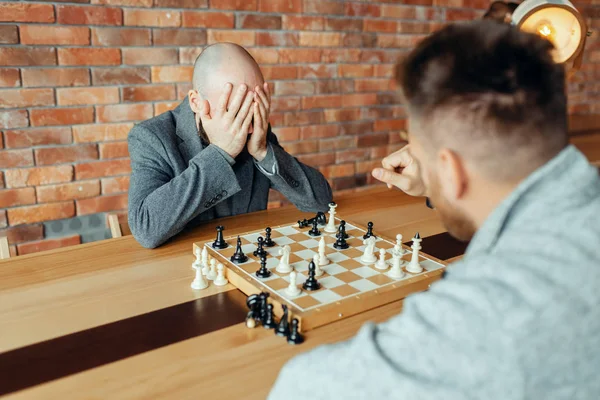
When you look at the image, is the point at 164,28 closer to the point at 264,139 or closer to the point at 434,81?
the point at 264,139

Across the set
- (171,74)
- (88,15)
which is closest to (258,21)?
(171,74)

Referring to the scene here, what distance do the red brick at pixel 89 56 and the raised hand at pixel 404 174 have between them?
1505 millimetres

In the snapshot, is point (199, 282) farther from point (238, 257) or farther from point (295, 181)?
point (295, 181)

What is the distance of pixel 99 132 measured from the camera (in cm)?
257

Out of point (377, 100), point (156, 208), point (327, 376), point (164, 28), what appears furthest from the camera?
point (377, 100)

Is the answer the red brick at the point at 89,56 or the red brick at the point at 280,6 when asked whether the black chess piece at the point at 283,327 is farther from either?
the red brick at the point at 280,6

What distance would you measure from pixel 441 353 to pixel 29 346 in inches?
33.7

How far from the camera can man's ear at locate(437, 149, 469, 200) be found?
2.83 ft

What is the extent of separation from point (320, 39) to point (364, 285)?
7.09 ft

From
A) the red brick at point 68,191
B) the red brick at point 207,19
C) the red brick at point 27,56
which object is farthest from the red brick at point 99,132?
the red brick at point 207,19

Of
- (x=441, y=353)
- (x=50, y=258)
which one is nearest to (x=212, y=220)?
(x=50, y=258)

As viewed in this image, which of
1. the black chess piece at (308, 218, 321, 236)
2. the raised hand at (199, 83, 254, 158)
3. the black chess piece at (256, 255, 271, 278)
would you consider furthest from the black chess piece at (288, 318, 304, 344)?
the raised hand at (199, 83, 254, 158)

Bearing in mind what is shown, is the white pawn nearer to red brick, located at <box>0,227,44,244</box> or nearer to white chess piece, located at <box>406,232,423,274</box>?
white chess piece, located at <box>406,232,423,274</box>

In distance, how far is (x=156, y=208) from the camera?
1637 millimetres
